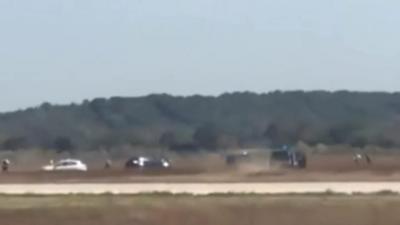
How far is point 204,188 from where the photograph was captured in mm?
47281

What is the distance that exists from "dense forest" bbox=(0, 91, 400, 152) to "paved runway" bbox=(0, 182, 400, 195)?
207 ft

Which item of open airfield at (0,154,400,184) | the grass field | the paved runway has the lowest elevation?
the grass field

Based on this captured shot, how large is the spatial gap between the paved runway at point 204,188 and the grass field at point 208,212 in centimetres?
657

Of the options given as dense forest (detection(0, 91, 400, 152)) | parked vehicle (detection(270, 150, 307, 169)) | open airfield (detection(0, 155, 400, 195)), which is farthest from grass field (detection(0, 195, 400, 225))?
dense forest (detection(0, 91, 400, 152))

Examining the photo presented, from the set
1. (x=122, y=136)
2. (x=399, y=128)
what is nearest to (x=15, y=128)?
(x=122, y=136)

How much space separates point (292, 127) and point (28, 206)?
3765 inches

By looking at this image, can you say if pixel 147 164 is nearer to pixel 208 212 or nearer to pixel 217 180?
pixel 217 180

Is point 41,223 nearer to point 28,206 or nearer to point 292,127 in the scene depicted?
point 28,206

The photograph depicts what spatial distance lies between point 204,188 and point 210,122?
98.5m

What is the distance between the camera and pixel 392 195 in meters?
42.1

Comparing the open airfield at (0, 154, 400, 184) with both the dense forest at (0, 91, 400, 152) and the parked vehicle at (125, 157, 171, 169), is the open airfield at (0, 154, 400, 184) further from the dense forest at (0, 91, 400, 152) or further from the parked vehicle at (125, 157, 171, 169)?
the dense forest at (0, 91, 400, 152)

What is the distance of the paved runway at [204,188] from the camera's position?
45.4 metres

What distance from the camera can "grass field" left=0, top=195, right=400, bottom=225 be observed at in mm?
35125

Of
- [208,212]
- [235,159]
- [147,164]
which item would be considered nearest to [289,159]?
[235,159]
